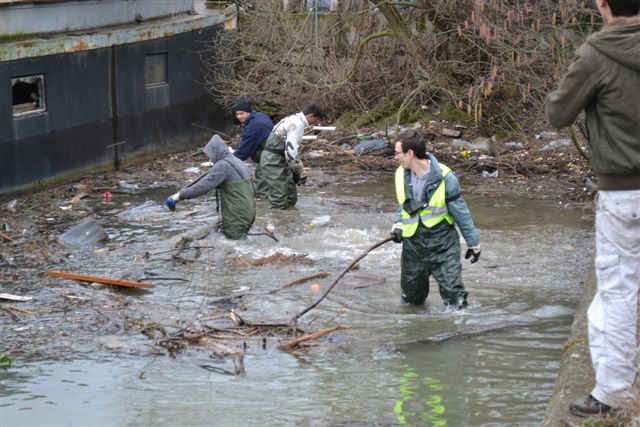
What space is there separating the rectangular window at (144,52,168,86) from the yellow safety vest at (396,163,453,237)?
1081cm

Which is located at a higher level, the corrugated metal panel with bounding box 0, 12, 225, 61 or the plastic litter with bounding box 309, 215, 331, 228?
the corrugated metal panel with bounding box 0, 12, 225, 61

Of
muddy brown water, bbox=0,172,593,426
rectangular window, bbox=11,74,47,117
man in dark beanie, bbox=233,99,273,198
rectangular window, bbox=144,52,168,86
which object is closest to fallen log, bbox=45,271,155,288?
muddy brown water, bbox=0,172,593,426

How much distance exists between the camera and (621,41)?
4.79 meters

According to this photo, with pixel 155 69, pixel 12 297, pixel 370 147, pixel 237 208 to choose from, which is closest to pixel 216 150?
pixel 237 208

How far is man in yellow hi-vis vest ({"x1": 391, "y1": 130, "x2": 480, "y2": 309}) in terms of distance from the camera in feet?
27.3

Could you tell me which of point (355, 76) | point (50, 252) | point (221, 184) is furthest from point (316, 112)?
point (355, 76)

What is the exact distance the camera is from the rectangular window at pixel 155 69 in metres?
18.5

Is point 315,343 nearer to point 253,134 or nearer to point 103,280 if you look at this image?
point 103,280

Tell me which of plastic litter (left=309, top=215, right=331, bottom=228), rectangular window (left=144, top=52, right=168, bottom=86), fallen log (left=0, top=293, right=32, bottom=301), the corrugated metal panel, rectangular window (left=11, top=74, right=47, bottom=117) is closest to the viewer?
fallen log (left=0, top=293, right=32, bottom=301)

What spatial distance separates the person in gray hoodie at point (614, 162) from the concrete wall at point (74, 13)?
39.0 feet

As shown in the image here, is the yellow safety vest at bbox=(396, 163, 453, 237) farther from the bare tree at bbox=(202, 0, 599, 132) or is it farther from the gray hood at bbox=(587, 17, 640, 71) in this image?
the bare tree at bbox=(202, 0, 599, 132)

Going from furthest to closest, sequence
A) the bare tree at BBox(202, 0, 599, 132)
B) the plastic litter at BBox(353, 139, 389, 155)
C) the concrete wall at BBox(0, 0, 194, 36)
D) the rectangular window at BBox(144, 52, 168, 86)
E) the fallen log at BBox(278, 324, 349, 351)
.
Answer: the rectangular window at BBox(144, 52, 168, 86)
the plastic litter at BBox(353, 139, 389, 155)
the concrete wall at BBox(0, 0, 194, 36)
the bare tree at BBox(202, 0, 599, 132)
the fallen log at BBox(278, 324, 349, 351)

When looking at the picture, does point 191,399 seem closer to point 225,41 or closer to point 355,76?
point 355,76

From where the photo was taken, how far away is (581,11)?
46.1 ft
